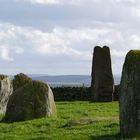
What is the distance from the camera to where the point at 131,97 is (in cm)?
1867

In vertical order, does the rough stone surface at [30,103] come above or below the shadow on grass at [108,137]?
above

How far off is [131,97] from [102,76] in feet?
94.1

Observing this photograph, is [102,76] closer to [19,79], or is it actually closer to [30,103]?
[19,79]

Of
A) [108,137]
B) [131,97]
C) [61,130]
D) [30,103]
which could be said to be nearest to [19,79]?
[30,103]

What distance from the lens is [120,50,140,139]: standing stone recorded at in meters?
18.6

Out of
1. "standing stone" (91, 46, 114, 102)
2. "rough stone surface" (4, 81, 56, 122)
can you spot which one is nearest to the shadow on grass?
"rough stone surface" (4, 81, 56, 122)

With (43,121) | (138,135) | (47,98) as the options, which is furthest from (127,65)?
(47,98)

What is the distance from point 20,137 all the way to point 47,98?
696 cm

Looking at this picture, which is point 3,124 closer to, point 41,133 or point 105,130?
point 41,133

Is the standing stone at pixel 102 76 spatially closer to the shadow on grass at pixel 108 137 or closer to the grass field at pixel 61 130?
the grass field at pixel 61 130

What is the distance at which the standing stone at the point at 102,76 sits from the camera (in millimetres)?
46750

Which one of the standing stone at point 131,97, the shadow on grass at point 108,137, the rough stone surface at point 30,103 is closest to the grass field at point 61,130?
the shadow on grass at point 108,137

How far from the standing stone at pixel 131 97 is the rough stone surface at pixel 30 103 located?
8.30 m

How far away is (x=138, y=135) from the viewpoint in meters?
18.5
